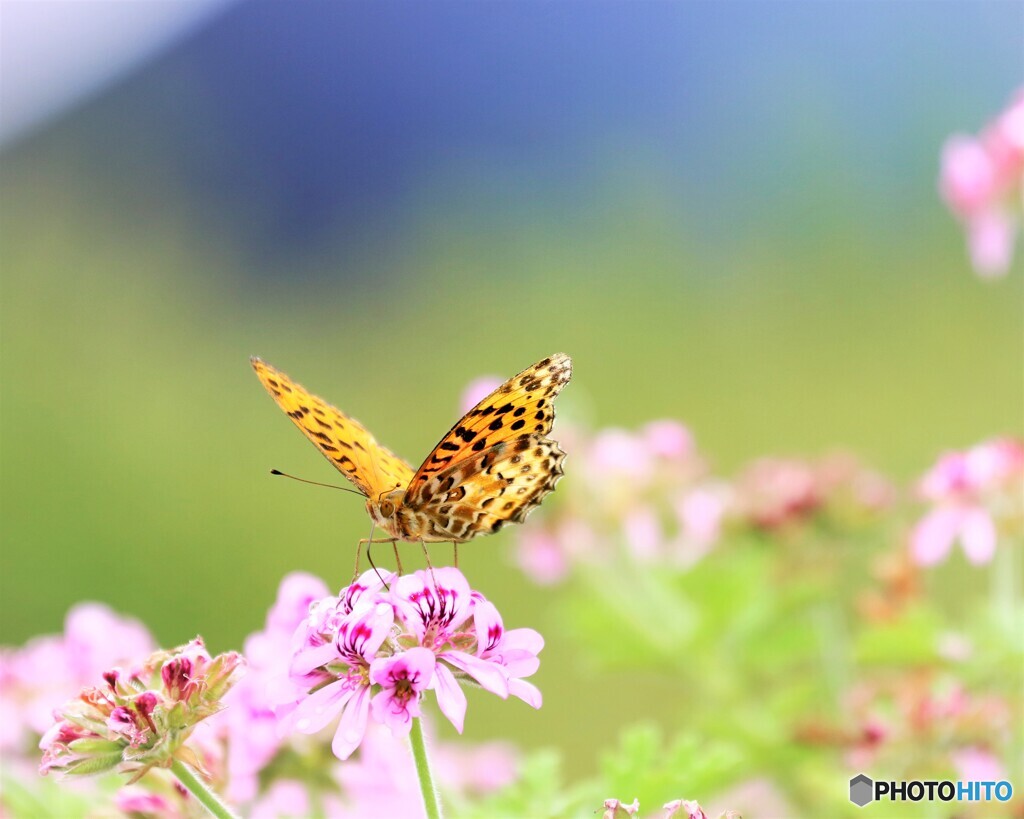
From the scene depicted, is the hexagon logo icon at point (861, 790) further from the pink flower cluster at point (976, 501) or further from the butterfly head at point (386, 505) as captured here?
the butterfly head at point (386, 505)

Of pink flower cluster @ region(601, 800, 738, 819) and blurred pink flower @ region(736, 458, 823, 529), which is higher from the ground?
blurred pink flower @ region(736, 458, 823, 529)

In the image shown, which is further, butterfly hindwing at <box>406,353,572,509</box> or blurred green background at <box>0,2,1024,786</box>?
blurred green background at <box>0,2,1024,786</box>

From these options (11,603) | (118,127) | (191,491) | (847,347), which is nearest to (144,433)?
(191,491)

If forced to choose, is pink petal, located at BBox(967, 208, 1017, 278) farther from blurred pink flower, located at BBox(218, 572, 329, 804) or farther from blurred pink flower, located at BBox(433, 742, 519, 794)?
blurred pink flower, located at BBox(218, 572, 329, 804)

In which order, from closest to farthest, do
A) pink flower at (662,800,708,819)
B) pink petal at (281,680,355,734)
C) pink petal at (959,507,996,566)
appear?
1. pink flower at (662,800,708,819)
2. pink petal at (281,680,355,734)
3. pink petal at (959,507,996,566)

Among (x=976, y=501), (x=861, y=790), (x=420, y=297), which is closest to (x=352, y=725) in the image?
(x=861, y=790)

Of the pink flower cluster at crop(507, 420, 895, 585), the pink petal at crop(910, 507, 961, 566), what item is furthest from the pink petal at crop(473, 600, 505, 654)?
the pink flower cluster at crop(507, 420, 895, 585)

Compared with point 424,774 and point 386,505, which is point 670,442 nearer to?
point 386,505

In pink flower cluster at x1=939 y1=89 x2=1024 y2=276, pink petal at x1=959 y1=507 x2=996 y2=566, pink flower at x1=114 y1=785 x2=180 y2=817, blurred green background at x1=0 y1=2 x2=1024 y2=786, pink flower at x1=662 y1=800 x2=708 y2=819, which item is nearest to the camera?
pink flower at x1=662 y1=800 x2=708 y2=819
